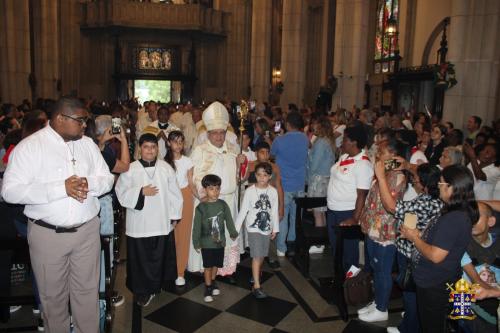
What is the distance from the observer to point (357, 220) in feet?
17.6

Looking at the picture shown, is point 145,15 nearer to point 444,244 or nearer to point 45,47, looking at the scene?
point 45,47

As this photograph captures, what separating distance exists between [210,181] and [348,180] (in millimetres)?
1708

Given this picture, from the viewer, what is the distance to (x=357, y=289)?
5309 millimetres

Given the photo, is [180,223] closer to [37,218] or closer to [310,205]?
[310,205]

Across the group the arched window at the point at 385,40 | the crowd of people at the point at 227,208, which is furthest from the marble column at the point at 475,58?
the arched window at the point at 385,40

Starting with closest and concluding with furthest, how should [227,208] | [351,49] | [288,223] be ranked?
[227,208] < [288,223] < [351,49]

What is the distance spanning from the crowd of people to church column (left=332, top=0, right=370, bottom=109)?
7638 mm

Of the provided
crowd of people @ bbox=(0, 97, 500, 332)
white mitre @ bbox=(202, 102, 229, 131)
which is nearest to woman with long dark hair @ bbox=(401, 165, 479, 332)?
crowd of people @ bbox=(0, 97, 500, 332)

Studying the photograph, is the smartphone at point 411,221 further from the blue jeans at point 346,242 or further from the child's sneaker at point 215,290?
the child's sneaker at point 215,290

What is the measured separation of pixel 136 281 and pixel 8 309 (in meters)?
1.39

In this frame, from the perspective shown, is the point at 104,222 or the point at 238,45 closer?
the point at 104,222

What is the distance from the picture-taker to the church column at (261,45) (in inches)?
875

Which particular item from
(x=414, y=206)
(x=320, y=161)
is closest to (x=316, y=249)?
(x=320, y=161)

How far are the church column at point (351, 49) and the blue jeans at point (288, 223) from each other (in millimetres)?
8998
